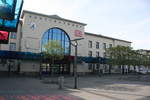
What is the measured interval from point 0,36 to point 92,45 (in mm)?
33188

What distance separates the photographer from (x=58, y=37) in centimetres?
3928

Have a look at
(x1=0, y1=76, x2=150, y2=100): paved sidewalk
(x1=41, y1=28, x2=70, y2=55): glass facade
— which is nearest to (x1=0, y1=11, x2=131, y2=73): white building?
(x1=41, y1=28, x2=70, y2=55): glass facade

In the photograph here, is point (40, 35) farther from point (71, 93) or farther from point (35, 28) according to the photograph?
point (71, 93)

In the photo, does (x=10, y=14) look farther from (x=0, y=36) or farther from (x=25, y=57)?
(x=25, y=57)

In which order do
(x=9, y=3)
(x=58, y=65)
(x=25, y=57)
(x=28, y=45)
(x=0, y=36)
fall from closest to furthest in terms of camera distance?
(x=9, y=3) < (x=0, y=36) < (x=25, y=57) < (x=28, y=45) < (x=58, y=65)

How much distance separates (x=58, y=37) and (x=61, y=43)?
161 cm

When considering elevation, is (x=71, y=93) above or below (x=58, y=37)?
below

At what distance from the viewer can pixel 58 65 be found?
3900 centimetres

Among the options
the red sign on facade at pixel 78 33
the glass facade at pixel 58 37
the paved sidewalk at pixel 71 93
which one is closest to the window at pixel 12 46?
the glass facade at pixel 58 37

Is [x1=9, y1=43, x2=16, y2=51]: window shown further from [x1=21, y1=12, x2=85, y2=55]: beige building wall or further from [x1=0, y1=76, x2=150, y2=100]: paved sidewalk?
[x1=0, y1=76, x2=150, y2=100]: paved sidewalk

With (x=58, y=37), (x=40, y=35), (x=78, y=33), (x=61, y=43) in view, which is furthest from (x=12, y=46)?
(x=78, y=33)

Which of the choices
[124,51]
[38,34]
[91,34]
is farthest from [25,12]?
[124,51]

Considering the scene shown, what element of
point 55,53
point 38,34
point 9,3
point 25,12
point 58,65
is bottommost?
point 58,65

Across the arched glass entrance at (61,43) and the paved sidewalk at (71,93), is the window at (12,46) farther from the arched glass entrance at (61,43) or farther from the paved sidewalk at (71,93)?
the paved sidewalk at (71,93)
